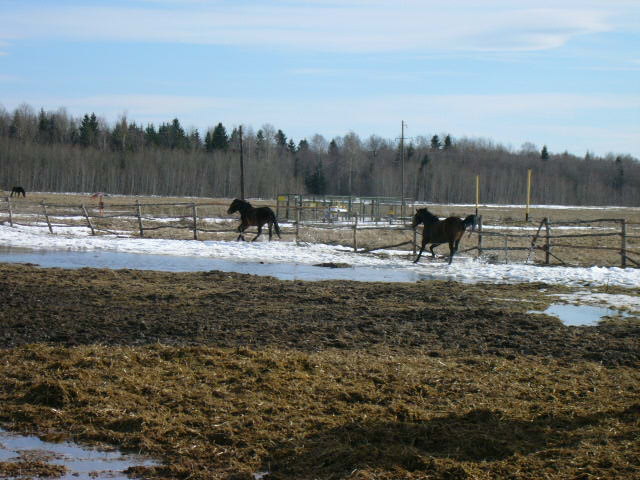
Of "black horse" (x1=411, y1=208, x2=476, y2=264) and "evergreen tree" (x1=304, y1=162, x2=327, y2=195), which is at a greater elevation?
"evergreen tree" (x1=304, y1=162, x2=327, y2=195)

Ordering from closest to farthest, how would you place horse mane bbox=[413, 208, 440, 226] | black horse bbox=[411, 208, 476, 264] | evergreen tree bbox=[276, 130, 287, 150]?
black horse bbox=[411, 208, 476, 264] → horse mane bbox=[413, 208, 440, 226] → evergreen tree bbox=[276, 130, 287, 150]

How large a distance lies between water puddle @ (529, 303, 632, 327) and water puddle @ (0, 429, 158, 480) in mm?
7299

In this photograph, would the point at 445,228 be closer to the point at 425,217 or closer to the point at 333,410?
the point at 425,217

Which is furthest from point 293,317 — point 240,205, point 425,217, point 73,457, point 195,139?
point 195,139

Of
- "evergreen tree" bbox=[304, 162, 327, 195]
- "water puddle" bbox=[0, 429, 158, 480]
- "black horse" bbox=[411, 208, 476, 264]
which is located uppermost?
"evergreen tree" bbox=[304, 162, 327, 195]

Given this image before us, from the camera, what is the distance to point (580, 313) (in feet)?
38.1

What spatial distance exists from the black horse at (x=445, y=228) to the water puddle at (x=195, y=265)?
84.1 inches

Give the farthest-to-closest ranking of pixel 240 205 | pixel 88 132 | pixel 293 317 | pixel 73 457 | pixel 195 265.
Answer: pixel 88 132 → pixel 240 205 → pixel 195 265 → pixel 293 317 → pixel 73 457

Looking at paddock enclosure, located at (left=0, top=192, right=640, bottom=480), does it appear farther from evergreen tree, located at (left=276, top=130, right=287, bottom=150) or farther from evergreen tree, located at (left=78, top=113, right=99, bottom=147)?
evergreen tree, located at (left=276, top=130, right=287, bottom=150)

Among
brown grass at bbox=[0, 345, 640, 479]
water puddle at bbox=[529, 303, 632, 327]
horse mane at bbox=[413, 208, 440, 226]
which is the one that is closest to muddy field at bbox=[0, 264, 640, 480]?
brown grass at bbox=[0, 345, 640, 479]

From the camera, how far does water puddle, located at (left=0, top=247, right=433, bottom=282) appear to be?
1652 centimetres

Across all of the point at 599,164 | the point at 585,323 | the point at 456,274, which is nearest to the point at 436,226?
the point at 456,274

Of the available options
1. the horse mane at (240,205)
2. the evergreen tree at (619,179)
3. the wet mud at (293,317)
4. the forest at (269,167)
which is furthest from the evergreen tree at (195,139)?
the wet mud at (293,317)

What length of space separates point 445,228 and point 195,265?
6.89 metres
